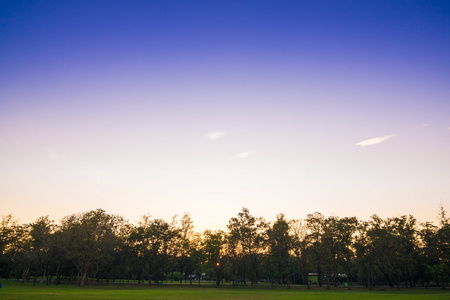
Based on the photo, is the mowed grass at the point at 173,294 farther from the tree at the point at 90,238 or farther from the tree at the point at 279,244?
the tree at the point at 279,244

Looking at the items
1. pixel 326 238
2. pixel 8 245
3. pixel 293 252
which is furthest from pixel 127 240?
pixel 326 238

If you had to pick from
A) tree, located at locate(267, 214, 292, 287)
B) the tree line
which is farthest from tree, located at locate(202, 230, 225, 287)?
tree, located at locate(267, 214, 292, 287)

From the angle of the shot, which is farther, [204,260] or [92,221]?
[204,260]

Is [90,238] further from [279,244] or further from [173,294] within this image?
[279,244]

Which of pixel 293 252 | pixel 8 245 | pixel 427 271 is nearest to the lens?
pixel 427 271

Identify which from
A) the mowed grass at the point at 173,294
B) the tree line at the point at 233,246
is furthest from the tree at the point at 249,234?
the mowed grass at the point at 173,294

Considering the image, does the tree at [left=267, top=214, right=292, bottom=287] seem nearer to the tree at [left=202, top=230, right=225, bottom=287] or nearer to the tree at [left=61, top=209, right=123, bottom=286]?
the tree at [left=202, top=230, right=225, bottom=287]

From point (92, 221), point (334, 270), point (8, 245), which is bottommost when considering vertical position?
point (334, 270)

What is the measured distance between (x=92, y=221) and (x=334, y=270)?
68.5m

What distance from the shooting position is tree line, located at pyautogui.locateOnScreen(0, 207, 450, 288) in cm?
7094

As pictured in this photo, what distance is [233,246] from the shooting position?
273 feet

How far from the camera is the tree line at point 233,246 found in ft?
233

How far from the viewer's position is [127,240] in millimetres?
90062

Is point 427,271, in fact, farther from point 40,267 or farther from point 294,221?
point 40,267
